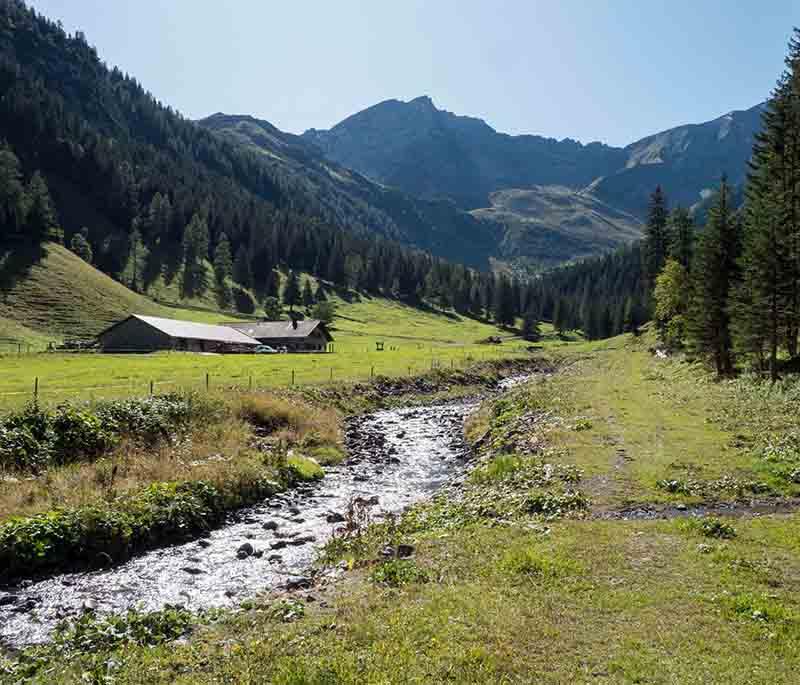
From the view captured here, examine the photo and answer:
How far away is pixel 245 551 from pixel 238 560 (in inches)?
22.2

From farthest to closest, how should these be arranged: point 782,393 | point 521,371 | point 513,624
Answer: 1. point 521,371
2. point 782,393
3. point 513,624

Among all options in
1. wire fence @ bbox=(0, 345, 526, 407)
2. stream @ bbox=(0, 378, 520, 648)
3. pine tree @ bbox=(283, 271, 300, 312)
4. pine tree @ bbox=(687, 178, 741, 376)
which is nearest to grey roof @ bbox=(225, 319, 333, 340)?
wire fence @ bbox=(0, 345, 526, 407)

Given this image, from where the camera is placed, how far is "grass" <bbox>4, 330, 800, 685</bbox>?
1008 centimetres

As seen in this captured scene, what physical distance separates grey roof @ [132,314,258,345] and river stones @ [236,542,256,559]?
78.9 meters

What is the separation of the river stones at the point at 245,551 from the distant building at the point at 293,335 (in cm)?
9066

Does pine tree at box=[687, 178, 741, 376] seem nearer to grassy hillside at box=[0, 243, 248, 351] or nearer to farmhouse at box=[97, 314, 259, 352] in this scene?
farmhouse at box=[97, 314, 259, 352]

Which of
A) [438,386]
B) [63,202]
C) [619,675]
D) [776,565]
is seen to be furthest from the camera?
[63,202]

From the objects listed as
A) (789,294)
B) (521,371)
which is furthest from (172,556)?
(521,371)

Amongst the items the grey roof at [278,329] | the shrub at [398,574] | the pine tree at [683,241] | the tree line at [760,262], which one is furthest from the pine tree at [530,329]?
the shrub at [398,574]

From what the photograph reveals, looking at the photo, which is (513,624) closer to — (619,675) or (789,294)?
(619,675)

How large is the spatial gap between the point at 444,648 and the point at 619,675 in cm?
302

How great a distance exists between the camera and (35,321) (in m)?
104

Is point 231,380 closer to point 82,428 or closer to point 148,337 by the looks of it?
point 82,428

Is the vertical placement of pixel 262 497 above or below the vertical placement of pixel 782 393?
below
